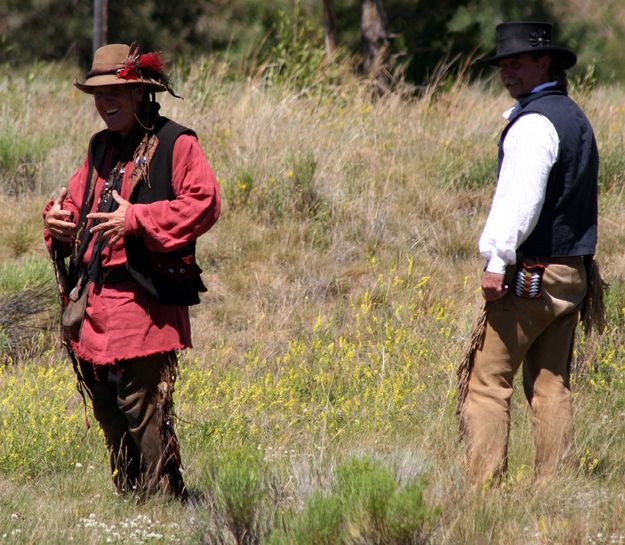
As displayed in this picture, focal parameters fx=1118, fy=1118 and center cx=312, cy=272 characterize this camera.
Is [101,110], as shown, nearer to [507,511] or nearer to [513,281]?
[513,281]

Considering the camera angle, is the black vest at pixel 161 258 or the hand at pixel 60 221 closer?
the black vest at pixel 161 258

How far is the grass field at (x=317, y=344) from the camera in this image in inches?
168

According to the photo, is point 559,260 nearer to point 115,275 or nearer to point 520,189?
point 520,189

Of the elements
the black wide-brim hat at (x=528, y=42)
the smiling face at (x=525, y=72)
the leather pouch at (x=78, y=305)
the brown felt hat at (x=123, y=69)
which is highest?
the black wide-brim hat at (x=528, y=42)

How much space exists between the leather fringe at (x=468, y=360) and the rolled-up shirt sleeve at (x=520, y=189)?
0.33m

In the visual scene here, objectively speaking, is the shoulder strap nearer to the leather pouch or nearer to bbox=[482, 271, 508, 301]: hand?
the leather pouch

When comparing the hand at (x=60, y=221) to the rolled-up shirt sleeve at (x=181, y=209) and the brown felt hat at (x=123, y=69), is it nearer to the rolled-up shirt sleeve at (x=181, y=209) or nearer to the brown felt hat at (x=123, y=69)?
the rolled-up shirt sleeve at (x=181, y=209)

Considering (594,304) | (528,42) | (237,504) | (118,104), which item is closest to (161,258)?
(118,104)

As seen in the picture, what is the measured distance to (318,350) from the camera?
22.5 ft

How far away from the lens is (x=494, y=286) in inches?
173

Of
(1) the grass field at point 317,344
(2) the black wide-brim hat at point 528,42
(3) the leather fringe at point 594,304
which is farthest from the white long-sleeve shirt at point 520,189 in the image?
(1) the grass field at point 317,344

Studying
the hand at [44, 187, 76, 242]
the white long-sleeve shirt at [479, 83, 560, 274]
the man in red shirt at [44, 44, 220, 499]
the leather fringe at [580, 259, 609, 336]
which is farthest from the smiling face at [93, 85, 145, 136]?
the leather fringe at [580, 259, 609, 336]

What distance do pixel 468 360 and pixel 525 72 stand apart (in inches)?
48.1

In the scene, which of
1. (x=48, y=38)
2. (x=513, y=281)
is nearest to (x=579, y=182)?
(x=513, y=281)
